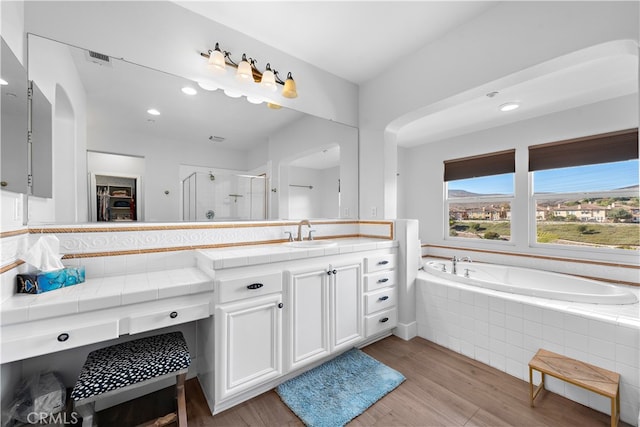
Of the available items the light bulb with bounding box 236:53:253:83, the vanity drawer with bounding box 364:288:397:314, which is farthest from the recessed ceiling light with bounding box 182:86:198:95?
the vanity drawer with bounding box 364:288:397:314

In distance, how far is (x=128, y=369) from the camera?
1.19 metres

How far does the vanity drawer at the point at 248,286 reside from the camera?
57.1 inches

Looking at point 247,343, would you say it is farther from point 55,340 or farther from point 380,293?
point 380,293

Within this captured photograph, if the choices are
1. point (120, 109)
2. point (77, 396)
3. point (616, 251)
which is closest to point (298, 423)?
point (77, 396)

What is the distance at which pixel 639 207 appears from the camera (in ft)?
8.48

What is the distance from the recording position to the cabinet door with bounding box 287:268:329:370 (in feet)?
5.64

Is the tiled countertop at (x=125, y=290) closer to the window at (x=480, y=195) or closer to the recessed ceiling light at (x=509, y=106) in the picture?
the recessed ceiling light at (x=509, y=106)

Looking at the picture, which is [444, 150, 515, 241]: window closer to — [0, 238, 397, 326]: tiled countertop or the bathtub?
the bathtub

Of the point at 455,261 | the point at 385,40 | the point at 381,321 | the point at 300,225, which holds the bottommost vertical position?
the point at 381,321

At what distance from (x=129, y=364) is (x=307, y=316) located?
0.99 m

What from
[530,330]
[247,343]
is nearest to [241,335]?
[247,343]

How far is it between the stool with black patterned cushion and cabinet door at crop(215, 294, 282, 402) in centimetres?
20

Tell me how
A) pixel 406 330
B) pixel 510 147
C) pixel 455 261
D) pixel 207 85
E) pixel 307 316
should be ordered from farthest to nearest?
1. pixel 510 147
2. pixel 455 261
3. pixel 406 330
4. pixel 207 85
5. pixel 307 316

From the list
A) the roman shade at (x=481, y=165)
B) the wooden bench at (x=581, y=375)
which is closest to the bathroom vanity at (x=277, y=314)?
the wooden bench at (x=581, y=375)
